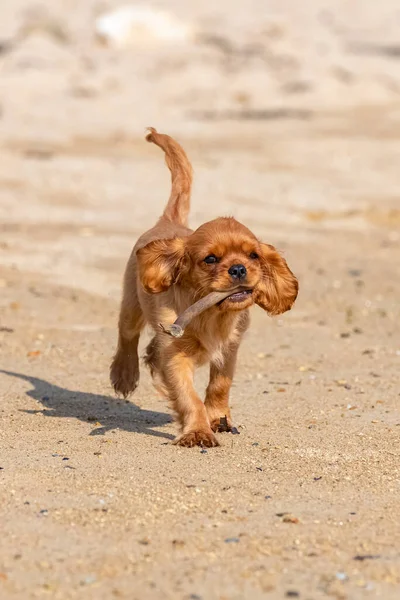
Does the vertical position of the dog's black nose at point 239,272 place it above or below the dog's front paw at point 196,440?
above

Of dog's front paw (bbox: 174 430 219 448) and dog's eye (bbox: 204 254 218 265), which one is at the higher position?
dog's eye (bbox: 204 254 218 265)

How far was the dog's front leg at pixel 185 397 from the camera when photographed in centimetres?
604

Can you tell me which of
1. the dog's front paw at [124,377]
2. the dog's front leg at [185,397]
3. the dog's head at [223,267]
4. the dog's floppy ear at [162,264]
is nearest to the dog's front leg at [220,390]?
the dog's front leg at [185,397]

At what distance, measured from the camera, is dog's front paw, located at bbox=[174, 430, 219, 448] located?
6012mm

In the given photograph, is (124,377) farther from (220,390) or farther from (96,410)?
(220,390)

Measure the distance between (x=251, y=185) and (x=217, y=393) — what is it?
1262 cm

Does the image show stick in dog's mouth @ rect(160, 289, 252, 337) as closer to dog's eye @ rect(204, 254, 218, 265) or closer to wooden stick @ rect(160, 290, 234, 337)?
wooden stick @ rect(160, 290, 234, 337)

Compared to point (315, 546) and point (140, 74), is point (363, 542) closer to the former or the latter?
point (315, 546)

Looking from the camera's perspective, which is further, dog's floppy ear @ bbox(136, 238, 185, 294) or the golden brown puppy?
dog's floppy ear @ bbox(136, 238, 185, 294)

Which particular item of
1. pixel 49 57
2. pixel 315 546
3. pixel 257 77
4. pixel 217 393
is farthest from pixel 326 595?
pixel 49 57

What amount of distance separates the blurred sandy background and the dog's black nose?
0.93 metres

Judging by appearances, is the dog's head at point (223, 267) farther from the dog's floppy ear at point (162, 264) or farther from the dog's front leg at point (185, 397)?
the dog's front leg at point (185, 397)

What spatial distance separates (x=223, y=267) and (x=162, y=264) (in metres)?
0.43

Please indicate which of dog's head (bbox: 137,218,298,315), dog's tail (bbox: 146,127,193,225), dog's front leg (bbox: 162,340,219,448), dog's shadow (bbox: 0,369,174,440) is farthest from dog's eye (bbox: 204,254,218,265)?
dog's tail (bbox: 146,127,193,225)
